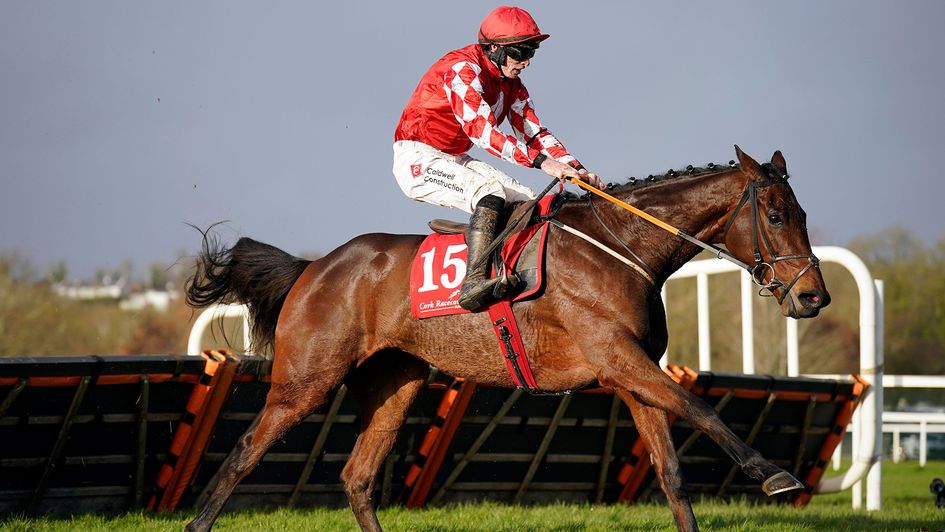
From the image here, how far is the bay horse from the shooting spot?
211 inches

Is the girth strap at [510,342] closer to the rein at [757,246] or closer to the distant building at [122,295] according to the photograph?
the rein at [757,246]

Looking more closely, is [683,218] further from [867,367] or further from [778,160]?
[867,367]

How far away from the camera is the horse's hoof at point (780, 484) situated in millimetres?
4828

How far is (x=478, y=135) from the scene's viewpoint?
579 cm

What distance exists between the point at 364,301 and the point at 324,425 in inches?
73.8

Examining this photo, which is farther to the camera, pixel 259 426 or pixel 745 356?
pixel 745 356

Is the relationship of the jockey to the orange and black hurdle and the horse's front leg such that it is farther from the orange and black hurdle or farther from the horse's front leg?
the orange and black hurdle

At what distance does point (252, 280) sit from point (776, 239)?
320 centimetres

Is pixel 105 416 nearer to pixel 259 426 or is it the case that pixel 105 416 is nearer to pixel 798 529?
pixel 259 426

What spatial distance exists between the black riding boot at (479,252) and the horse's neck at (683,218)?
2.17 ft

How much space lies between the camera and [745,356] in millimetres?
10320

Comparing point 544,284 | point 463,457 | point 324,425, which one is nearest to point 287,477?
point 324,425

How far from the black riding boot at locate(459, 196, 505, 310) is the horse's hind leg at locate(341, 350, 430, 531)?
94 cm

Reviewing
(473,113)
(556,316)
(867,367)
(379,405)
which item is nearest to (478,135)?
(473,113)
